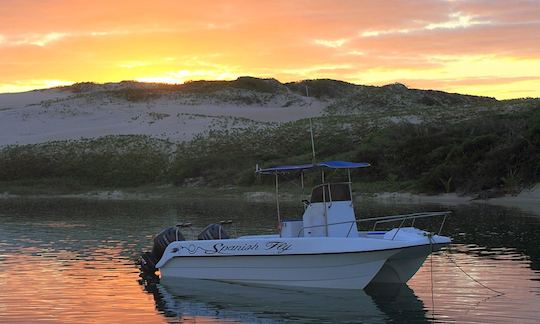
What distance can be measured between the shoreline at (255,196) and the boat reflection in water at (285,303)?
2405cm

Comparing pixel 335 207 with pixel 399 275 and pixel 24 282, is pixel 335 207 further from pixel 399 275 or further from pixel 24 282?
pixel 24 282

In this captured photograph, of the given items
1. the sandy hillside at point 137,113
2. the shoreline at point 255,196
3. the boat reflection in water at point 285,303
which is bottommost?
the shoreline at point 255,196

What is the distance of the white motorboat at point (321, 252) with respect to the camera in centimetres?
2181

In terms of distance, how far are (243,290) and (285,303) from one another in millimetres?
2137

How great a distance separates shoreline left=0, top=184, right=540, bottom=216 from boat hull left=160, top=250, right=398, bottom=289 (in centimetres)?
2382

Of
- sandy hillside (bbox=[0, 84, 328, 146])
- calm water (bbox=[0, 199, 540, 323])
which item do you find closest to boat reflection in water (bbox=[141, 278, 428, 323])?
calm water (bbox=[0, 199, 540, 323])

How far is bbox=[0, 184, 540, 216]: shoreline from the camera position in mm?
51969

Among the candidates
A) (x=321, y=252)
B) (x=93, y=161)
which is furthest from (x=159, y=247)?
(x=93, y=161)

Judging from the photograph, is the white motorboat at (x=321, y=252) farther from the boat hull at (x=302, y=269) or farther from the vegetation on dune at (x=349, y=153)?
the vegetation on dune at (x=349, y=153)

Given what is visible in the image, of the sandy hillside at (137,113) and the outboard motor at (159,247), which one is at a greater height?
the sandy hillside at (137,113)

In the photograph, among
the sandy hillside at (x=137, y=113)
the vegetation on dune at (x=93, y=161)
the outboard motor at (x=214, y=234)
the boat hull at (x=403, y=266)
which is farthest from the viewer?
the sandy hillside at (x=137, y=113)

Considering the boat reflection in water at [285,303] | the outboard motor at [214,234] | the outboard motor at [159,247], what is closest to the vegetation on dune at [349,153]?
the outboard motor at [214,234]

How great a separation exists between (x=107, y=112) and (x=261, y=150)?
189 feet

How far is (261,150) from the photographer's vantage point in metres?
83.4
